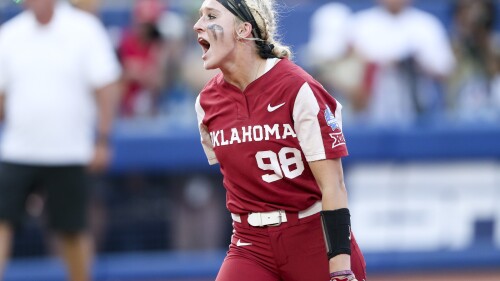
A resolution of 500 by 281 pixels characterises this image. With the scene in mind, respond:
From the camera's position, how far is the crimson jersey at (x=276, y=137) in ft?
16.2

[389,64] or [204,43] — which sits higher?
[389,64]

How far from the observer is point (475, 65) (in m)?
11.0

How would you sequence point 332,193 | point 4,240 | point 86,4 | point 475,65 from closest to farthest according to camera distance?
point 332,193, point 4,240, point 86,4, point 475,65

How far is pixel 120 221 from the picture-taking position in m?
9.85

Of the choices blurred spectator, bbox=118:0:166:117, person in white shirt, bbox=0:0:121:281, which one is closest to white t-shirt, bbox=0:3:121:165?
person in white shirt, bbox=0:0:121:281

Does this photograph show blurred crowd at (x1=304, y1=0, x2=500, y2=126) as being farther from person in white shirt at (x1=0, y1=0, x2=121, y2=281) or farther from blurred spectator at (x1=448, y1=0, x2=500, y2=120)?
person in white shirt at (x1=0, y1=0, x2=121, y2=281)

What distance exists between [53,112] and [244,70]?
10.5 ft

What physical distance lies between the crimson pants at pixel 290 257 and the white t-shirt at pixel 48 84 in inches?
127

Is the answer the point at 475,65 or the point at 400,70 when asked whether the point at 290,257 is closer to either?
the point at 400,70

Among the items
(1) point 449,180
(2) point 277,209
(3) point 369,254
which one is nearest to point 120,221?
(3) point 369,254

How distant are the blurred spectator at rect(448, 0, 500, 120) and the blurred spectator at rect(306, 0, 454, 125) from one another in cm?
44

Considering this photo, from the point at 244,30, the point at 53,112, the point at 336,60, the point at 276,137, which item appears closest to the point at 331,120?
the point at 276,137

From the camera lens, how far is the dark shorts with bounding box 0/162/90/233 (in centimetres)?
802

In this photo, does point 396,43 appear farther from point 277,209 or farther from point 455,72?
point 277,209
